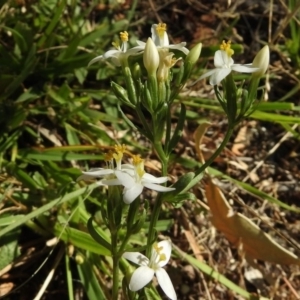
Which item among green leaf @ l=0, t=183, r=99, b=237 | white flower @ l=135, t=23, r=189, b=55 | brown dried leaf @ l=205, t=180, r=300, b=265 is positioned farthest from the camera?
brown dried leaf @ l=205, t=180, r=300, b=265

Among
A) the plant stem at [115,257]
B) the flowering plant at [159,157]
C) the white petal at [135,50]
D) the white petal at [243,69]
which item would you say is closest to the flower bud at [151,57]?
the flowering plant at [159,157]

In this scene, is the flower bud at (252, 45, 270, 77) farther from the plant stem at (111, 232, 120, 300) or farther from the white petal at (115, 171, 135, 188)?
the plant stem at (111, 232, 120, 300)

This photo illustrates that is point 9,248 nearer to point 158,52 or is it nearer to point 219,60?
point 158,52

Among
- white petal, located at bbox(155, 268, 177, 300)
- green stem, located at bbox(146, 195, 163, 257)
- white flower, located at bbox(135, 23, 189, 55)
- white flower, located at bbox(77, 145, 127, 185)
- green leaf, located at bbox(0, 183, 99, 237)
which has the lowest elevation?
green leaf, located at bbox(0, 183, 99, 237)

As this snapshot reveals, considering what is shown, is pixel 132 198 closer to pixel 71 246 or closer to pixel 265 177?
pixel 71 246

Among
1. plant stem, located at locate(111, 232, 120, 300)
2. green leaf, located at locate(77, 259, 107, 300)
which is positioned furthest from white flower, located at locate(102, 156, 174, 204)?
green leaf, located at locate(77, 259, 107, 300)

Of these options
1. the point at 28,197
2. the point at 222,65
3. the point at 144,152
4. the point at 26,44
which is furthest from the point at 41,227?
the point at 222,65

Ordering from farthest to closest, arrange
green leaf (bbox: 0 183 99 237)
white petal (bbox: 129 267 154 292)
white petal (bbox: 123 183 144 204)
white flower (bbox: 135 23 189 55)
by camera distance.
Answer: green leaf (bbox: 0 183 99 237) → white flower (bbox: 135 23 189 55) → white petal (bbox: 129 267 154 292) → white petal (bbox: 123 183 144 204)
